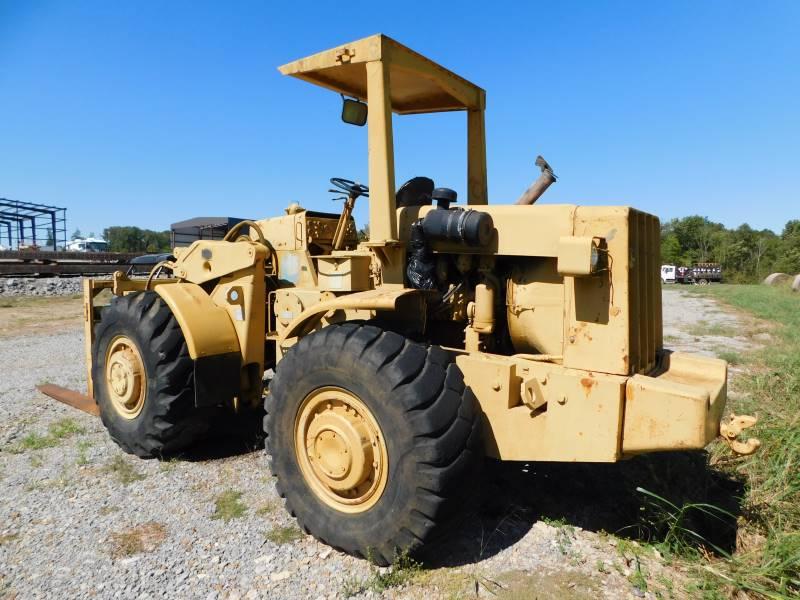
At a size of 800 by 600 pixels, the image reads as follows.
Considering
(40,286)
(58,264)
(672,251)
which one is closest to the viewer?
(40,286)

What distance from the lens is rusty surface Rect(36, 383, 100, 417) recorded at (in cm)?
592

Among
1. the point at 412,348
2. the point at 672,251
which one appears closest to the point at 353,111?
the point at 412,348

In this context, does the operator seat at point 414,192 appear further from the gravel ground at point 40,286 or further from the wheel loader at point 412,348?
the gravel ground at point 40,286

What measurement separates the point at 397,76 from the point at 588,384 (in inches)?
106

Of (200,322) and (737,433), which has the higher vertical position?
(200,322)

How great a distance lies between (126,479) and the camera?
4348 millimetres

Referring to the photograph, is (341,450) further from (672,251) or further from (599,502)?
(672,251)

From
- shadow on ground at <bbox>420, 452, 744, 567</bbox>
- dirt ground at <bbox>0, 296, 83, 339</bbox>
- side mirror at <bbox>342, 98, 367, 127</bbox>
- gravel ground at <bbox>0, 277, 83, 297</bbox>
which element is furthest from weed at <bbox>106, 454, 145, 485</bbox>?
gravel ground at <bbox>0, 277, 83, 297</bbox>

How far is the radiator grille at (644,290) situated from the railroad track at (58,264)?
21.8 metres

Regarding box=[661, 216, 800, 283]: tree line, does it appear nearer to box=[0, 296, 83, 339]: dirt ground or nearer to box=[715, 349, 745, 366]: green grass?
box=[715, 349, 745, 366]: green grass

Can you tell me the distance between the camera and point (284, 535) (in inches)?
137

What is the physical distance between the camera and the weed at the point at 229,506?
3.77m

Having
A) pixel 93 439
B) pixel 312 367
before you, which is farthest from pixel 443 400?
pixel 93 439

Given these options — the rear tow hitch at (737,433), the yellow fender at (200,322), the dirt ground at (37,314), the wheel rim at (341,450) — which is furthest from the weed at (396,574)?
the dirt ground at (37,314)
